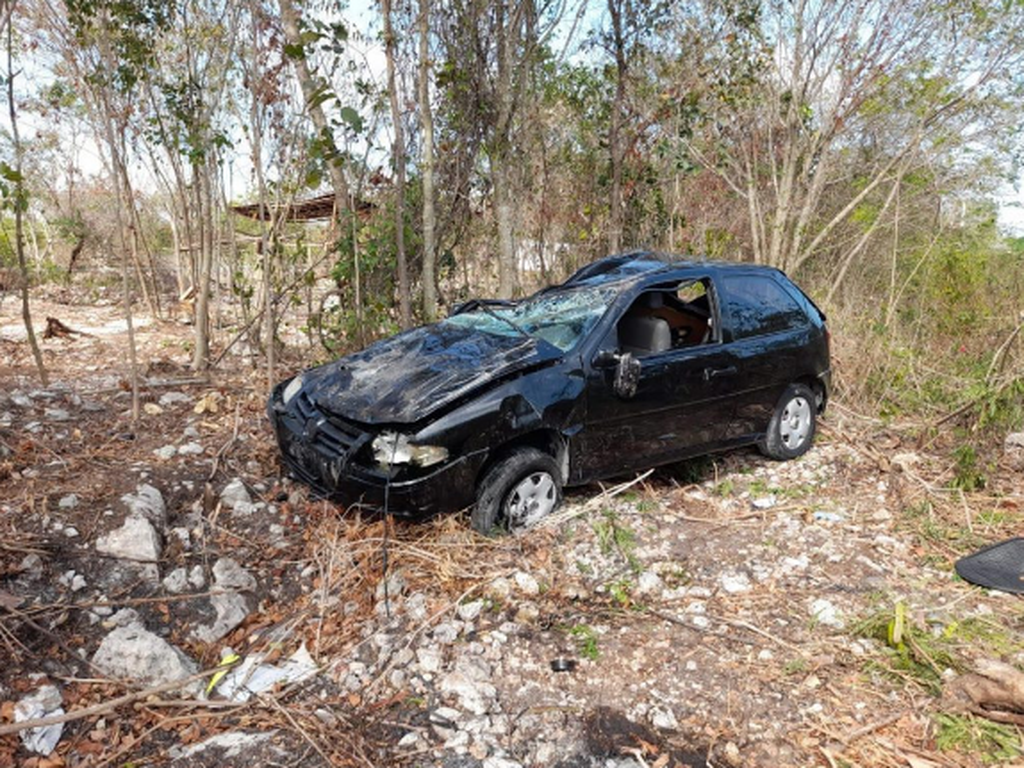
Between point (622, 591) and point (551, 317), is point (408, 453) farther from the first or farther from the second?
point (551, 317)

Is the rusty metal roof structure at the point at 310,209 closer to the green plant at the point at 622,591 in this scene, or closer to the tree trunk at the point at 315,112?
the tree trunk at the point at 315,112

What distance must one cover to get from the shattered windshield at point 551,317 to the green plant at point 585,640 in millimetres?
1656

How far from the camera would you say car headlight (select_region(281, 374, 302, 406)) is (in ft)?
13.5

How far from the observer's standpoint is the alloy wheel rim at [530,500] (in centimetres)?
369

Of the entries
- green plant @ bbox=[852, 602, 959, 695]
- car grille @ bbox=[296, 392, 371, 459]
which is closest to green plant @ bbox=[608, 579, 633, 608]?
green plant @ bbox=[852, 602, 959, 695]

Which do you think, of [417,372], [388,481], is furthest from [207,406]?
[388,481]

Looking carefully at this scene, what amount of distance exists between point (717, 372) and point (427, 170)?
11.9 ft

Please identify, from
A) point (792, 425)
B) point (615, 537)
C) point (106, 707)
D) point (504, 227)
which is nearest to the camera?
point (106, 707)

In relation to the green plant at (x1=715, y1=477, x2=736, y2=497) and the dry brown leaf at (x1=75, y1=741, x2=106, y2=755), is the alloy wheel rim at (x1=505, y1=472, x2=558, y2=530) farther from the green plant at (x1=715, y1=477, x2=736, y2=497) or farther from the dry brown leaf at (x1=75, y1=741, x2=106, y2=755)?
the dry brown leaf at (x1=75, y1=741, x2=106, y2=755)

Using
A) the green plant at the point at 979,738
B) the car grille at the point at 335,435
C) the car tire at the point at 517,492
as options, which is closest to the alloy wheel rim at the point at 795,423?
the car tire at the point at 517,492

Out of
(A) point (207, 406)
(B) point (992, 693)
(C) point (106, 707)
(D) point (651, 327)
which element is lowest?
(B) point (992, 693)

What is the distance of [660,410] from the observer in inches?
168

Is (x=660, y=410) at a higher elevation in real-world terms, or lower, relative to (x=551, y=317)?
lower

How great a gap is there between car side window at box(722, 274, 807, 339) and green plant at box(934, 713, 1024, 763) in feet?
9.27
